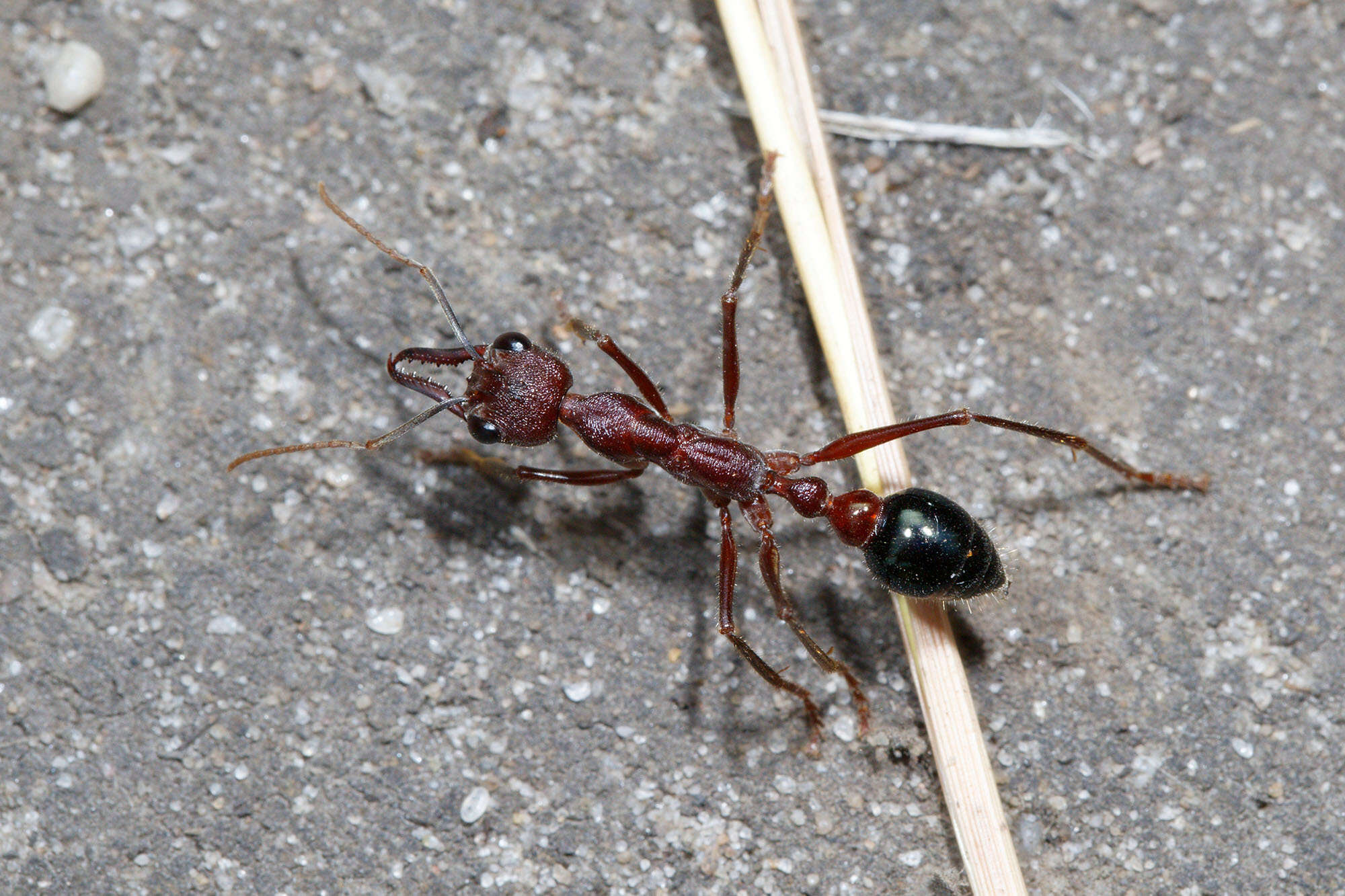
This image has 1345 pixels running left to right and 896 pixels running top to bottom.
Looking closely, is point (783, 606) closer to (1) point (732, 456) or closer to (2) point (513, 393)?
(1) point (732, 456)

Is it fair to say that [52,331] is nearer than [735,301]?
No

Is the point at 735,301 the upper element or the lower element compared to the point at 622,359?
upper

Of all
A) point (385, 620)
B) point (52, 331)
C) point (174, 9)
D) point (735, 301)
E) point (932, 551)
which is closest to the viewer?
point (932, 551)

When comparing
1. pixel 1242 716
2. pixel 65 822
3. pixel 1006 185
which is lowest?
pixel 65 822

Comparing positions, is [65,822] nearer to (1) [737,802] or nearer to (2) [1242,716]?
(1) [737,802]

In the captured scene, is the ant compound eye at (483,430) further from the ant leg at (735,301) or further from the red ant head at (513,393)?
the ant leg at (735,301)

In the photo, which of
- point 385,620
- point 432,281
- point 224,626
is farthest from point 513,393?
point 224,626

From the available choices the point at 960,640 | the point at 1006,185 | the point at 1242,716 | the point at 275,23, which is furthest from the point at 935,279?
the point at 275,23

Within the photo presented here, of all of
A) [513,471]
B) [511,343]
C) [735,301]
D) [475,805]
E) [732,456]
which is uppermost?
[735,301]
